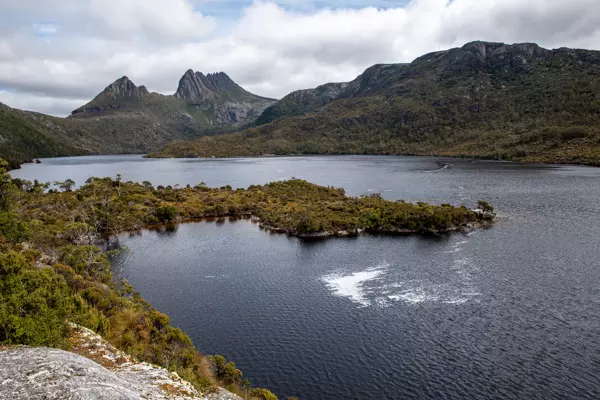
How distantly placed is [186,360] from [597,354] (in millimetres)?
43058

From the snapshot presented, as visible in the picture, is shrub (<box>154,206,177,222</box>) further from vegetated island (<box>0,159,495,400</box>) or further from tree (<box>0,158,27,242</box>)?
tree (<box>0,158,27,242</box>)

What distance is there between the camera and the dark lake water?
39875 millimetres

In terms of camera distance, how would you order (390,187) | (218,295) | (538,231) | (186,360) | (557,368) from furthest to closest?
(390,187)
(538,231)
(218,295)
(557,368)
(186,360)

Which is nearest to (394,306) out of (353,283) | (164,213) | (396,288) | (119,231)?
(396,288)

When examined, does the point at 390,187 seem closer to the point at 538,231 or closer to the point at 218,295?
the point at 538,231

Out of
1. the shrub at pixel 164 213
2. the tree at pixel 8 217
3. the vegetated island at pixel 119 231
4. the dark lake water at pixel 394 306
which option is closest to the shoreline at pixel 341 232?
the vegetated island at pixel 119 231

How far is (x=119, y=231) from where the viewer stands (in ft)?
348

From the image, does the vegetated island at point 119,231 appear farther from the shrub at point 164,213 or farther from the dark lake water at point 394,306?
the dark lake water at point 394,306

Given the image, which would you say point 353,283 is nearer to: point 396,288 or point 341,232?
point 396,288

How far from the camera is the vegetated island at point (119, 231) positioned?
1134 inches

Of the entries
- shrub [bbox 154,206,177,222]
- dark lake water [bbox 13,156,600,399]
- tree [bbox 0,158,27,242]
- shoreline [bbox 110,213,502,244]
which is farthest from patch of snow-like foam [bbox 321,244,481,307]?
shrub [bbox 154,206,177,222]

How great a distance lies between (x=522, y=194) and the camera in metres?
142

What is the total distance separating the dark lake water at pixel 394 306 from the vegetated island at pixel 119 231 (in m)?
6.47

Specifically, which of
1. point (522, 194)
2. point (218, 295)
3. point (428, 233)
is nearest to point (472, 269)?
point (428, 233)
